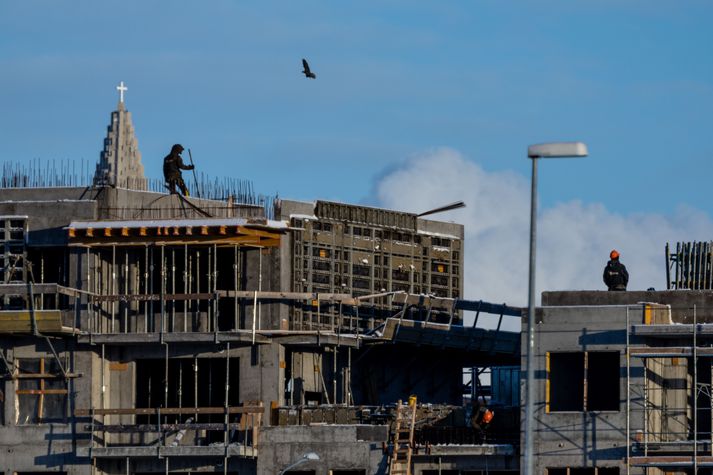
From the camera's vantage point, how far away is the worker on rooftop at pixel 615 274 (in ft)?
229

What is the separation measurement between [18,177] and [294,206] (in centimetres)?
992

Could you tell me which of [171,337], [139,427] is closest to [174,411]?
[139,427]

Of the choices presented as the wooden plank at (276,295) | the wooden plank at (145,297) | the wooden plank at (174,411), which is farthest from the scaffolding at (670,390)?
the wooden plank at (145,297)

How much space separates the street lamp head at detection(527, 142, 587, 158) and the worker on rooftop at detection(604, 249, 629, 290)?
22594mm

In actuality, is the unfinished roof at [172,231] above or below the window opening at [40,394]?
above

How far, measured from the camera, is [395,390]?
77.7 meters

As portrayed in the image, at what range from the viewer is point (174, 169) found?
7356 centimetres

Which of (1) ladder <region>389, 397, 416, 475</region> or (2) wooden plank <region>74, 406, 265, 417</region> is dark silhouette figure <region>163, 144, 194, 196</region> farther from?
(1) ladder <region>389, 397, 416, 475</region>

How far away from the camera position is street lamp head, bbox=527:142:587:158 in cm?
4747

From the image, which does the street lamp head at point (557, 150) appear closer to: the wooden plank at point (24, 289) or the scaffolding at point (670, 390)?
the scaffolding at point (670, 390)

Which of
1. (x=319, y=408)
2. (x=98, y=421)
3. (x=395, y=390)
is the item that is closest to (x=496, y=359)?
(x=395, y=390)

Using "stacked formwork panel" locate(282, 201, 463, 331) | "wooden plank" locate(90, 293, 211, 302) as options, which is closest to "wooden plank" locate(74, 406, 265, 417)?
"wooden plank" locate(90, 293, 211, 302)

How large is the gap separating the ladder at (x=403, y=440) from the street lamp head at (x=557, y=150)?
22.9 m

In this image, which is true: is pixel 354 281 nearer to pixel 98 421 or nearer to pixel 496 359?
pixel 496 359
